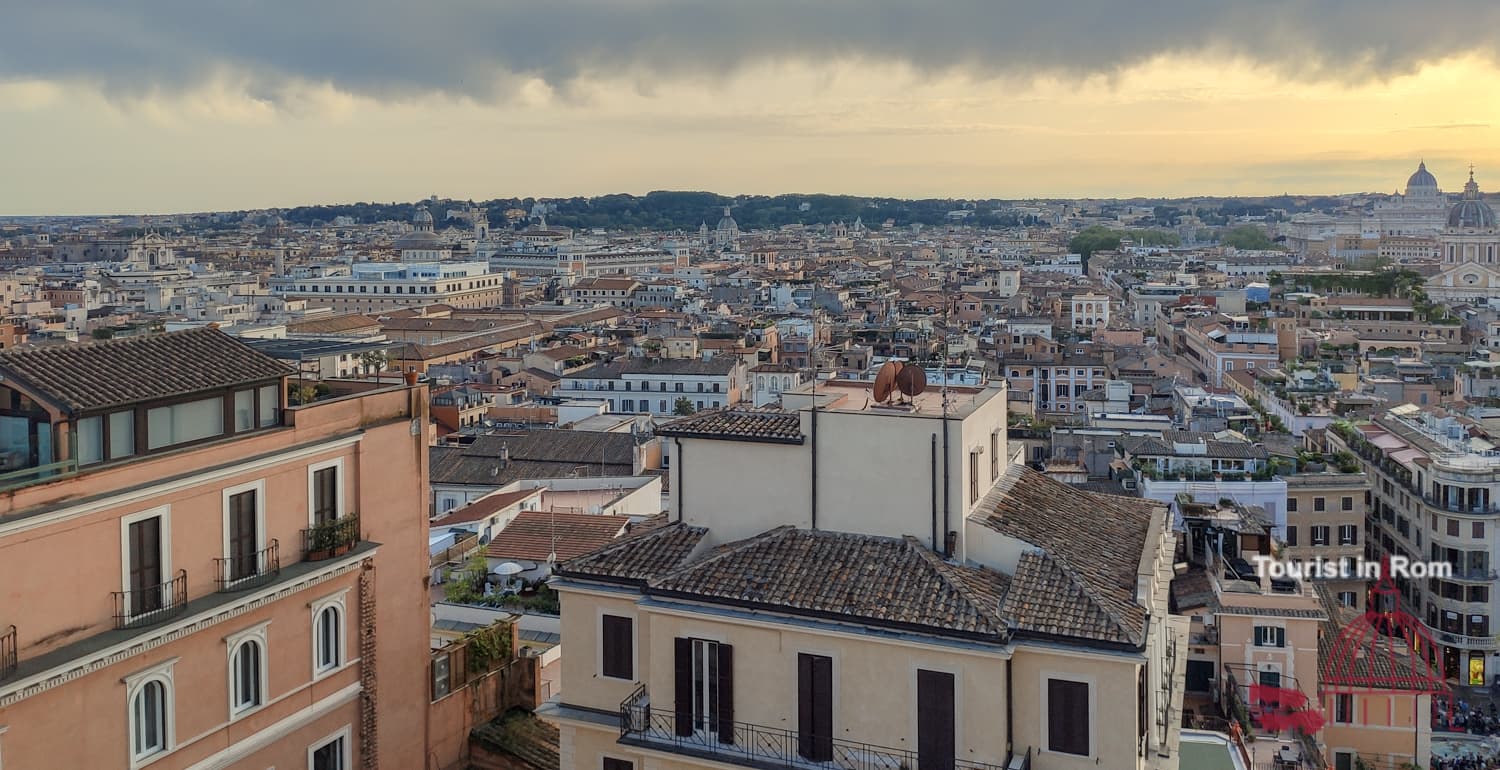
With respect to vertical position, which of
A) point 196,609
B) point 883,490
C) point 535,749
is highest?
point 883,490

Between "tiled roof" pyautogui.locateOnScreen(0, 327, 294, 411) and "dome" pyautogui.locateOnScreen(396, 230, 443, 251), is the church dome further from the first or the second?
A: "tiled roof" pyautogui.locateOnScreen(0, 327, 294, 411)

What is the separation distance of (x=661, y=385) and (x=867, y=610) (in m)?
32.7

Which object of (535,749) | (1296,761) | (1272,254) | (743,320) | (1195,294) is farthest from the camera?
(1272,254)

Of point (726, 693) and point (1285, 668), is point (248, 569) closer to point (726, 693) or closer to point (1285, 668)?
point (726, 693)

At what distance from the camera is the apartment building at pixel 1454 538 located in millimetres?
23422

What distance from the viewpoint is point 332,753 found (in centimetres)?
991

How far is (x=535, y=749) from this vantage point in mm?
11508

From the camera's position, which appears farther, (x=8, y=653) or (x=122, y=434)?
(x=122, y=434)

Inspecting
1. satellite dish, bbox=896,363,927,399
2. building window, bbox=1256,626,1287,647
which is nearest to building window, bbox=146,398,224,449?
satellite dish, bbox=896,363,927,399

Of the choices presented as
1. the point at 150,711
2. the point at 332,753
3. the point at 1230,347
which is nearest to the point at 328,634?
the point at 332,753

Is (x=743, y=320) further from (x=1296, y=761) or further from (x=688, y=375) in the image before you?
(x=1296, y=761)

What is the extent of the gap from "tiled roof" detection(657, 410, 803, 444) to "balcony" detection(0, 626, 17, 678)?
411 cm

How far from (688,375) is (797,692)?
106 feet

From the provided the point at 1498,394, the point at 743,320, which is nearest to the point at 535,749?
the point at 1498,394
